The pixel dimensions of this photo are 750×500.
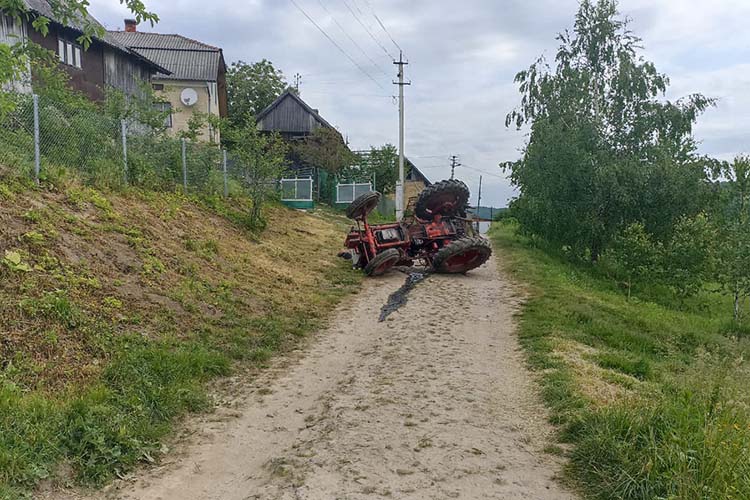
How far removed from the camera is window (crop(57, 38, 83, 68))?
20594mm

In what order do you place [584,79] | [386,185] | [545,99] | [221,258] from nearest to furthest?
[221,258] → [584,79] → [545,99] → [386,185]

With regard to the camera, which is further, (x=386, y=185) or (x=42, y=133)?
(x=386, y=185)

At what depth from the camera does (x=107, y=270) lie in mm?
7387

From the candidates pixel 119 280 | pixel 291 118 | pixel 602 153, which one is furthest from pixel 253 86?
pixel 119 280

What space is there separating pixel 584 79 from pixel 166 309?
1817cm

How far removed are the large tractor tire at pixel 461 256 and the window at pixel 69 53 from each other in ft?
51.8

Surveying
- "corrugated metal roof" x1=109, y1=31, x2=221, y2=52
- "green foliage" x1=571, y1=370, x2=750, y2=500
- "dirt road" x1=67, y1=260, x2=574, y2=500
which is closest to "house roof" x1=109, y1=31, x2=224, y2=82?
"corrugated metal roof" x1=109, y1=31, x2=221, y2=52

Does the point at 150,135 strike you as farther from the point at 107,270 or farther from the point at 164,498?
the point at 164,498

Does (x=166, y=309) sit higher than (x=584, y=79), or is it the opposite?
(x=584, y=79)

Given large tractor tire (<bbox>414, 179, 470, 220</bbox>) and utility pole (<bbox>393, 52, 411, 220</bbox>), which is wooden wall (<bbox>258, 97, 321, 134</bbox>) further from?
large tractor tire (<bbox>414, 179, 470, 220</bbox>)

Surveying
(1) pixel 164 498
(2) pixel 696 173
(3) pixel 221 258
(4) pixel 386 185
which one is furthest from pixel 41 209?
(4) pixel 386 185

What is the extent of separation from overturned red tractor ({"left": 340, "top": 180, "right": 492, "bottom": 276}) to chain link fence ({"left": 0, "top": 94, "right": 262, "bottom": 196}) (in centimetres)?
409

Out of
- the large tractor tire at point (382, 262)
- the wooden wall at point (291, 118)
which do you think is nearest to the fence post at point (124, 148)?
the large tractor tire at point (382, 262)

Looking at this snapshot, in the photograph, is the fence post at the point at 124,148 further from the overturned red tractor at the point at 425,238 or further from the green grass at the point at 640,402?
the green grass at the point at 640,402
